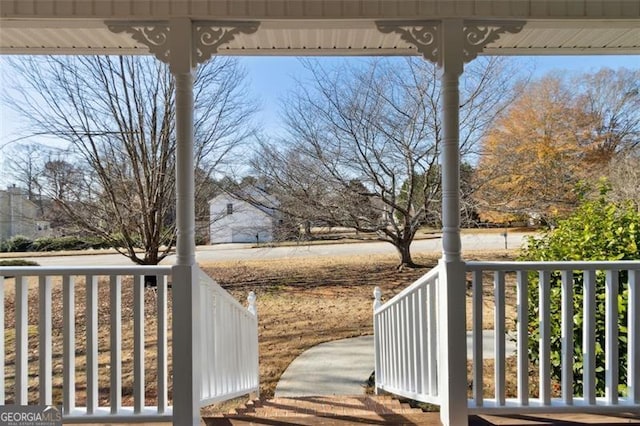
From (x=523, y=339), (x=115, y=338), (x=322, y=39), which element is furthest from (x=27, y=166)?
(x=523, y=339)

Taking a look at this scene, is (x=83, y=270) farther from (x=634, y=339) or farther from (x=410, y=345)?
(x=634, y=339)

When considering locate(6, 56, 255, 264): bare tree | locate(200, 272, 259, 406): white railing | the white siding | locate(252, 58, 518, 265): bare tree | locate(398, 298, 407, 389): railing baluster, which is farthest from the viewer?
locate(252, 58, 518, 265): bare tree

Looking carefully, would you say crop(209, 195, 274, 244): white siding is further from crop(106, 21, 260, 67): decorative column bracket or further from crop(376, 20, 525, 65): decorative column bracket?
crop(376, 20, 525, 65): decorative column bracket

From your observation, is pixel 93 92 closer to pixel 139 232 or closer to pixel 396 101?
pixel 139 232

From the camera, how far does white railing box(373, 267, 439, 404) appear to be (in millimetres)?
2172

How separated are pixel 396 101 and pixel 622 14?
4.07m

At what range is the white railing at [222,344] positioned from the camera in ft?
7.05

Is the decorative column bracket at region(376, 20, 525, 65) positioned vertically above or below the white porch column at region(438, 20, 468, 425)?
above

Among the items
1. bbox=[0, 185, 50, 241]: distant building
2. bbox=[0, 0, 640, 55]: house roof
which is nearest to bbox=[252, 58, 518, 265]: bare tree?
bbox=[0, 185, 50, 241]: distant building

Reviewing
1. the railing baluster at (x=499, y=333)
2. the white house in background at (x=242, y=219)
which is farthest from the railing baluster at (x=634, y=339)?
the white house in background at (x=242, y=219)

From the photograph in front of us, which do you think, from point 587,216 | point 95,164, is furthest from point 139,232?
point 587,216

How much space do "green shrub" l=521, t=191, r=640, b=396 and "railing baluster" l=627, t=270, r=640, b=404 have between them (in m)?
0.25

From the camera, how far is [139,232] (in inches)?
204

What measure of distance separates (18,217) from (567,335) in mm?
6316
